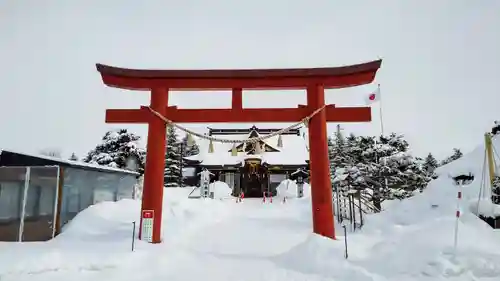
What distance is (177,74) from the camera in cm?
959

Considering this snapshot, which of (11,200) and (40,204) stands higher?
(11,200)

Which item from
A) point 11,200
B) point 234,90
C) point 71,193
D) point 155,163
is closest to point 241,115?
point 234,90

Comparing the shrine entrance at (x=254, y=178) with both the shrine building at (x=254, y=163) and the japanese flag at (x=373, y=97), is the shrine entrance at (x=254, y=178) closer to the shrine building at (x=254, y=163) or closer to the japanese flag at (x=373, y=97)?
the shrine building at (x=254, y=163)

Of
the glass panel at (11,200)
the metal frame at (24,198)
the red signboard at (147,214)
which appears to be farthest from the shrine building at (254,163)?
the red signboard at (147,214)

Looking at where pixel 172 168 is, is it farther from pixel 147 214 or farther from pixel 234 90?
pixel 234 90

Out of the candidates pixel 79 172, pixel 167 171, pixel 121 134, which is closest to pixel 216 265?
pixel 79 172

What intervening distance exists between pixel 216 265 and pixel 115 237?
152 inches

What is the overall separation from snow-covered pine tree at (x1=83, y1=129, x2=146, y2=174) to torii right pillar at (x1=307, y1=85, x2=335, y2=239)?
26906 mm

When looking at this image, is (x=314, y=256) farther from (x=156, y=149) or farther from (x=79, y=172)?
(x=79, y=172)

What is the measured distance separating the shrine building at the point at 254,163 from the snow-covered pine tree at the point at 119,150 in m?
6.18

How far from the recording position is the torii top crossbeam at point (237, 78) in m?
9.54

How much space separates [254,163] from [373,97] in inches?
878

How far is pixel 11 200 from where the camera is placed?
10.2 meters

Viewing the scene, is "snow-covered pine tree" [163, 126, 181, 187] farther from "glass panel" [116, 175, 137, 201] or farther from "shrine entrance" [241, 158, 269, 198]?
"glass panel" [116, 175, 137, 201]
